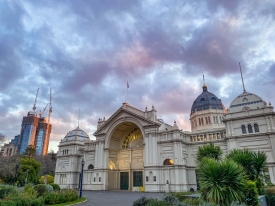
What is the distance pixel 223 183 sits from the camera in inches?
551

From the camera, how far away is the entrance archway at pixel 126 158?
46.8 meters

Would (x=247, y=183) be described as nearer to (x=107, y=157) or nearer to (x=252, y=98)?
(x=252, y=98)

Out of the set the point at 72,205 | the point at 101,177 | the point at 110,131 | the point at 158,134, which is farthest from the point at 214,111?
the point at 72,205

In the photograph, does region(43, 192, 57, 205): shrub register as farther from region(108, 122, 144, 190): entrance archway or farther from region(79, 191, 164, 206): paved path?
region(108, 122, 144, 190): entrance archway

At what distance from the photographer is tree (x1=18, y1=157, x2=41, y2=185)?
4456 centimetres

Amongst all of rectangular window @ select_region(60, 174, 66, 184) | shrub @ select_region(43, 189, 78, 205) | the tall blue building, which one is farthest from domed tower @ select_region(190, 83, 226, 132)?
the tall blue building

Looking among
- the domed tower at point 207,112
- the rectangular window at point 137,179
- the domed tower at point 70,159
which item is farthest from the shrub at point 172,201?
the domed tower at point 207,112

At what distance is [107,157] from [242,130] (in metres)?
28.8

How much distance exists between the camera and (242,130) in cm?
3772

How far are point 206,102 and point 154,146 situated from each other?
28154 mm

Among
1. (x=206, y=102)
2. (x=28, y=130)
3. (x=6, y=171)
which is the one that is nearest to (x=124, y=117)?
(x=6, y=171)

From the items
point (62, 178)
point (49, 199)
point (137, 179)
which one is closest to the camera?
point (49, 199)

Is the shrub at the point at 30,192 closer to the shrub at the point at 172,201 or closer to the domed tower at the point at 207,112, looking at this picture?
the shrub at the point at 172,201

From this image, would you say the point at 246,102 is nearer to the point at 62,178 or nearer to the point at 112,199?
the point at 112,199
